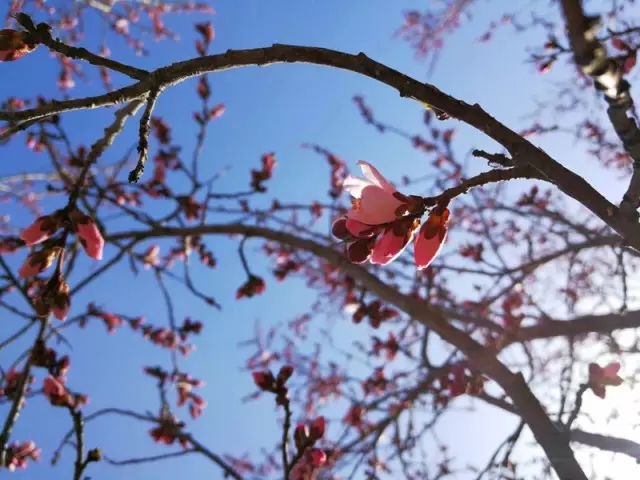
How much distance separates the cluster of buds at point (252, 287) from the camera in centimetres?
321

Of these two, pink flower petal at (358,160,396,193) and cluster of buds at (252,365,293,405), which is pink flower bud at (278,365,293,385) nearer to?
cluster of buds at (252,365,293,405)

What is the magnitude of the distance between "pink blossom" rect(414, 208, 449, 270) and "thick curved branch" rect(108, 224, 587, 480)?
127 cm

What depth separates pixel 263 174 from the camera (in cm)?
400

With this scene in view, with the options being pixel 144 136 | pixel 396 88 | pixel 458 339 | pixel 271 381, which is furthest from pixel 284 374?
pixel 396 88

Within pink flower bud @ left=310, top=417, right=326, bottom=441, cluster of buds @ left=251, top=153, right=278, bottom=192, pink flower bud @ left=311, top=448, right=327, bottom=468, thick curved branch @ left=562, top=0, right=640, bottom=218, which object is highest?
cluster of buds @ left=251, top=153, right=278, bottom=192

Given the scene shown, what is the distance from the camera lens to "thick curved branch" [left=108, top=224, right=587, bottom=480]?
1.93 meters

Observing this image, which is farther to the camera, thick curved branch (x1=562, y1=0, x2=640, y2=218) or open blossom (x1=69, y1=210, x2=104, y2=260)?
open blossom (x1=69, y1=210, x2=104, y2=260)

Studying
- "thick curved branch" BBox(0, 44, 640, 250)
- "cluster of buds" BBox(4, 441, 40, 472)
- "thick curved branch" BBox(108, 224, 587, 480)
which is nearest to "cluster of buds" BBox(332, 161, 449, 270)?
"thick curved branch" BBox(0, 44, 640, 250)

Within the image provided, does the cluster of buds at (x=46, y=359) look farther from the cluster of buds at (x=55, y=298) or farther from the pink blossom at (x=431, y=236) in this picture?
the pink blossom at (x=431, y=236)

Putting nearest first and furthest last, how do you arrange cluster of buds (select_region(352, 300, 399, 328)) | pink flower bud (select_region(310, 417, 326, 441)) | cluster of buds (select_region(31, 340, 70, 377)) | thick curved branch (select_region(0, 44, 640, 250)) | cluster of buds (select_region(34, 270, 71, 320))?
thick curved branch (select_region(0, 44, 640, 250)) → cluster of buds (select_region(34, 270, 71, 320)) → pink flower bud (select_region(310, 417, 326, 441)) → cluster of buds (select_region(31, 340, 70, 377)) → cluster of buds (select_region(352, 300, 399, 328))

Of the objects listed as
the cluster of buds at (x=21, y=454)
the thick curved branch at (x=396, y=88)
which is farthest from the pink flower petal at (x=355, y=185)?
the cluster of buds at (x=21, y=454)

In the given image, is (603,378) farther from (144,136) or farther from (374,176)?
(144,136)

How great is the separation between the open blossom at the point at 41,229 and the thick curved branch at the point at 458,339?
170 cm

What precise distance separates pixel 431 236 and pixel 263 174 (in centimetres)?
303
